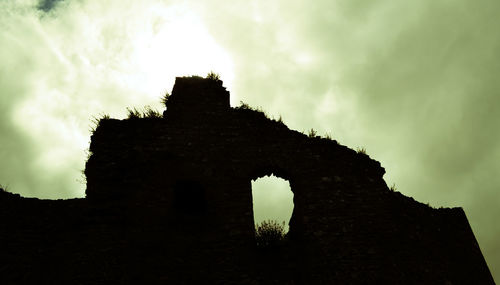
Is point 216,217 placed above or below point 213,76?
below

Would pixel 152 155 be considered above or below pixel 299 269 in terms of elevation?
above

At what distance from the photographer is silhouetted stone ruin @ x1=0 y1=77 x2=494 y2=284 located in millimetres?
5730

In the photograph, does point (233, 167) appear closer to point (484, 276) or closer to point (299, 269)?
point (299, 269)

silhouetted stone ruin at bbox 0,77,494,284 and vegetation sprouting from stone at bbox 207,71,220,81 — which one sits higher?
vegetation sprouting from stone at bbox 207,71,220,81

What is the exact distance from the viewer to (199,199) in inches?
285

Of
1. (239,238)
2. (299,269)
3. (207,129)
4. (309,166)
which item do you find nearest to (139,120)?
(207,129)

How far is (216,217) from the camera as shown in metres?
6.29

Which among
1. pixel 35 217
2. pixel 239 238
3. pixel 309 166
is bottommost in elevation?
pixel 239 238

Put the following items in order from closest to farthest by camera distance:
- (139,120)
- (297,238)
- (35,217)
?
(35,217) → (297,238) → (139,120)

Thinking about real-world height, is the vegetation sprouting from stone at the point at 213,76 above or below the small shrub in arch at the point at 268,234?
above

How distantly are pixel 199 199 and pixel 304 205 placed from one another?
233 centimetres

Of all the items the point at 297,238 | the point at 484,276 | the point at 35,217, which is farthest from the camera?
the point at 484,276

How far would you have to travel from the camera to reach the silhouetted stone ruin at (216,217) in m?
5.73

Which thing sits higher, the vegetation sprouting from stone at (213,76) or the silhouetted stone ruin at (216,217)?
the vegetation sprouting from stone at (213,76)
